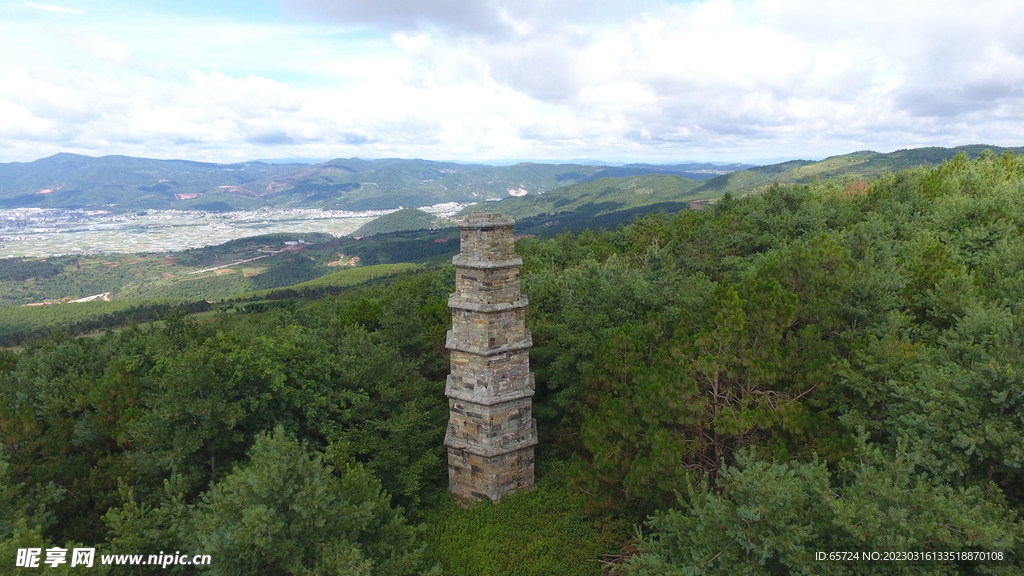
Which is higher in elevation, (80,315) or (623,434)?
(623,434)

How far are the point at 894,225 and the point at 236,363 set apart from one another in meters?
30.2

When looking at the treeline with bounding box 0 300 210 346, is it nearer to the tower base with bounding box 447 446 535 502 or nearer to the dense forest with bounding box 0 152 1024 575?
the dense forest with bounding box 0 152 1024 575

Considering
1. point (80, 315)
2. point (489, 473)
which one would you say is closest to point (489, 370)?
point (489, 473)

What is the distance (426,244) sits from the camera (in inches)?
7062

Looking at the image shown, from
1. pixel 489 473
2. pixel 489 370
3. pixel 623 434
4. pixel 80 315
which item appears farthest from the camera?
pixel 80 315

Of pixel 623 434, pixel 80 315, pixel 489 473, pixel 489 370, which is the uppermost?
pixel 489 370

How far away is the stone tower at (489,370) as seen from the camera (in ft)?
49.8

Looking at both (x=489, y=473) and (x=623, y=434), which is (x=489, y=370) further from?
(x=623, y=434)

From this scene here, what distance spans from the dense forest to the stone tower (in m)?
1.30

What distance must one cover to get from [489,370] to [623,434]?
453 cm

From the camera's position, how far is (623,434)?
14086 mm

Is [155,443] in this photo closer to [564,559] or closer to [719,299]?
[564,559]

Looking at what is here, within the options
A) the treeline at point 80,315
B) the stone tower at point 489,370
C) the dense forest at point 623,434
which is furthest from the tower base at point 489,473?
the treeline at point 80,315

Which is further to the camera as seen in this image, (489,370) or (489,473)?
(489,473)
